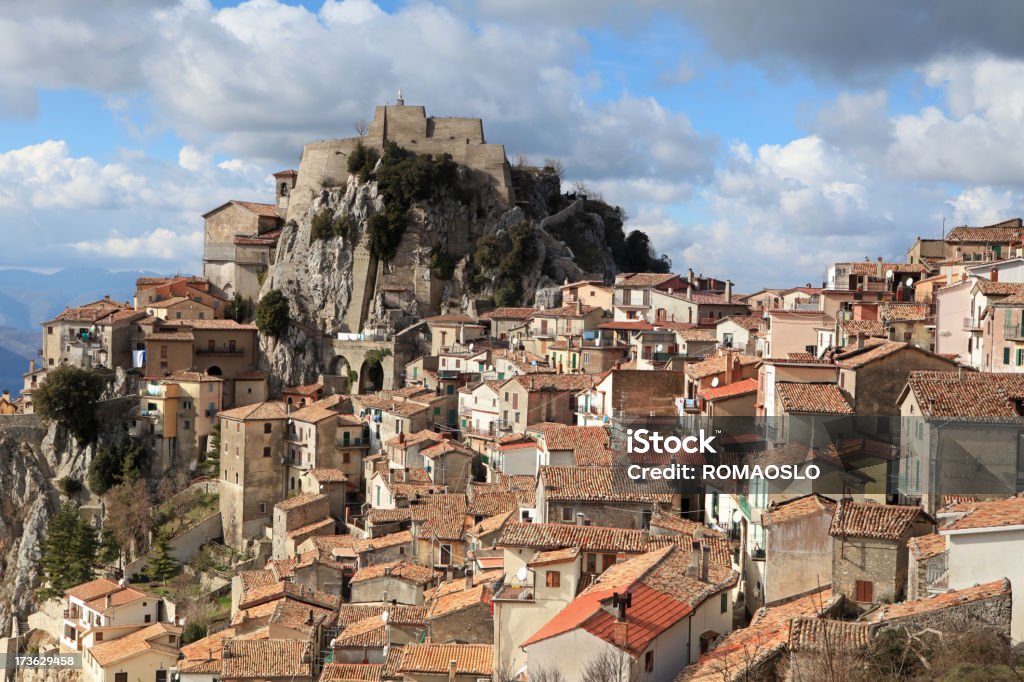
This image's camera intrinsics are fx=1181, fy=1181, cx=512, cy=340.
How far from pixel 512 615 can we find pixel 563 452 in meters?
13.9

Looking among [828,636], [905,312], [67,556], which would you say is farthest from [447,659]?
[67,556]

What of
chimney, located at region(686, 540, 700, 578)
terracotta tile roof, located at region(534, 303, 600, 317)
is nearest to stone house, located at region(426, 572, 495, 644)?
chimney, located at region(686, 540, 700, 578)

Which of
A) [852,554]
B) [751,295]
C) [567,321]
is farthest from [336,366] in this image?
[852,554]

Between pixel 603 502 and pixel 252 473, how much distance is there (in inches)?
1318

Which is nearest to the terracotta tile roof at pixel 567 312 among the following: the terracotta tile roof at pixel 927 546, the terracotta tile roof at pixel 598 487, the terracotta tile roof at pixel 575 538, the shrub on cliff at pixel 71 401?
the shrub on cliff at pixel 71 401

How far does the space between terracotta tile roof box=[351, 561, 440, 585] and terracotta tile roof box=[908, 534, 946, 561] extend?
19280 mm

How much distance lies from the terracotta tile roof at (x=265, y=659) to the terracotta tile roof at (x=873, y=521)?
1737 cm

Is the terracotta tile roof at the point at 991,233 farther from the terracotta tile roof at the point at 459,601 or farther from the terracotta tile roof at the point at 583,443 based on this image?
the terracotta tile roof at the point at 459,601

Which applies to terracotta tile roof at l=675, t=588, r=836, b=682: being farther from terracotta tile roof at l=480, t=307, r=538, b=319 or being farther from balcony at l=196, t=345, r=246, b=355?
balcony at l=196, t=345, r=246, b=355

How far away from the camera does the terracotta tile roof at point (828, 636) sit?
1797 centimetres

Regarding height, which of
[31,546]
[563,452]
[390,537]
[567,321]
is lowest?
[31,546]

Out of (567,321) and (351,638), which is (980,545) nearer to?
(351,638)

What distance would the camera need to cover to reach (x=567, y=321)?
2638 inches

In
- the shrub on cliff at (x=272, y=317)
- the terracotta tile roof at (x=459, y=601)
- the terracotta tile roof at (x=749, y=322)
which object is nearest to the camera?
the terracotta tile roof at (x=459, y=601)
